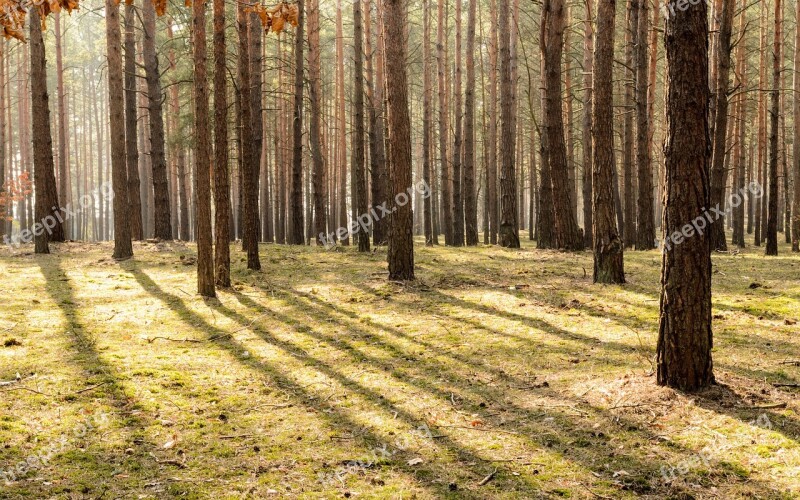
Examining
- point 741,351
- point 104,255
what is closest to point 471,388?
point 741,351

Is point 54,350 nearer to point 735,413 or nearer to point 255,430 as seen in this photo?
point 255,430

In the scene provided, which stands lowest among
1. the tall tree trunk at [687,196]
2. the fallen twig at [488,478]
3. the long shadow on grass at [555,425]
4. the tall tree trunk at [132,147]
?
the fallen twig at [488,478]

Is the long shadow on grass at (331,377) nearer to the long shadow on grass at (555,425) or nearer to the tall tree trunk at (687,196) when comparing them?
the long shadow on grass at (555,425)

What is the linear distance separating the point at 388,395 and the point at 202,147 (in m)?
5.14

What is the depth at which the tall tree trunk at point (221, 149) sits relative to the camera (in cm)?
931

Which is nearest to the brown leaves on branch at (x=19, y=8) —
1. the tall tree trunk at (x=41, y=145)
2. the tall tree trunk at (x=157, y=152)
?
the tall tree trunk at (x=41, y=145)

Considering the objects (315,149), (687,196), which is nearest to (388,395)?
(687,196)

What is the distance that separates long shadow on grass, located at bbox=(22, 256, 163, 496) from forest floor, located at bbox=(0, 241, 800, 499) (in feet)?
0.08

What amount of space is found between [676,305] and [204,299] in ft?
22.1

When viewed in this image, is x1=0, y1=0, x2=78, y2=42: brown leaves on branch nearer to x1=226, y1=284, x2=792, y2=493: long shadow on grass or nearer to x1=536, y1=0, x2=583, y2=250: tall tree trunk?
x1=226, y1=284, x2=792, y2=493: long shadow on grass

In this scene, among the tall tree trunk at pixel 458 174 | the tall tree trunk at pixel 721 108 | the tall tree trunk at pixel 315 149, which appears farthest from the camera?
the tall tree trunk at pixel 458 174

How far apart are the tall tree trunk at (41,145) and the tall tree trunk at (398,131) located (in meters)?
7.74

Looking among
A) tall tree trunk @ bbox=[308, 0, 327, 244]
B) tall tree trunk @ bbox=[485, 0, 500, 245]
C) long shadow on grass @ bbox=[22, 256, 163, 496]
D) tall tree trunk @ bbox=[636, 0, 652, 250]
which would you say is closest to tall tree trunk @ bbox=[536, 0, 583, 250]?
tall tree trunk @ bbox=[636, 0, 652, 250]

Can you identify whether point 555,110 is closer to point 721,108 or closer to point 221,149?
point 721,108
